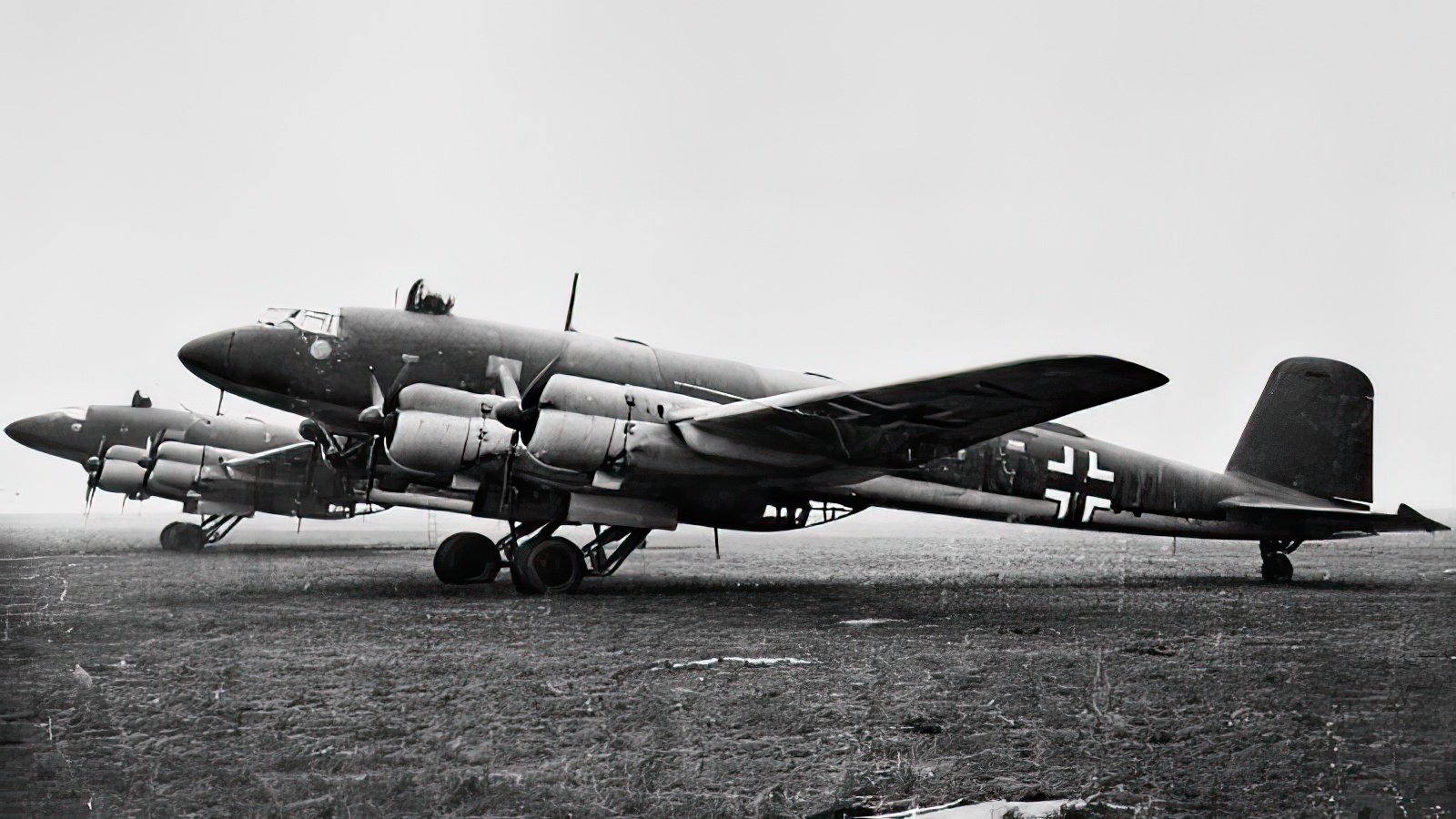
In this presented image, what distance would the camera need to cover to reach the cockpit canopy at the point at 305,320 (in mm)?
9242

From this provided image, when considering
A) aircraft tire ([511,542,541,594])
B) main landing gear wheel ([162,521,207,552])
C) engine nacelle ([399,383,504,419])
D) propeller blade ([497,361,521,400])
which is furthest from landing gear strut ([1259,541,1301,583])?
main landing gear wheel ([162,521,207,552])

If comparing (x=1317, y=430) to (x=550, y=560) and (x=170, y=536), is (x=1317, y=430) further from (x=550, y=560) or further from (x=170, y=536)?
(x=170, y=536)

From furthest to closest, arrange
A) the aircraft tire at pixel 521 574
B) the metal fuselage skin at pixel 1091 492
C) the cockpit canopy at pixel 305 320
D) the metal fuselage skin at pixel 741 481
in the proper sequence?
the metal fuselage skin at pixel 1091 492 < the cockpit canopy at pixel 305 320 < the metal fuselage skin at pixel 741 481 < the aircraft tire at pixel 521 574

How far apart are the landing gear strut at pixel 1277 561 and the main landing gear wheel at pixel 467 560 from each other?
8415 mm

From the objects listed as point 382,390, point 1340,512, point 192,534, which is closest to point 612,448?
point 382,390

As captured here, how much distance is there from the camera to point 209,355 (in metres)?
9.03

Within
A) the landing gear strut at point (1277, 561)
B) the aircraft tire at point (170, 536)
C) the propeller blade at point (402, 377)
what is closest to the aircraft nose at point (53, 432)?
the aircraft tire at point (170, 536)

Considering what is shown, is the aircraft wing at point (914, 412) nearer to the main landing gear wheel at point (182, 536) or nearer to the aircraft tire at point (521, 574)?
the aircraft tire at point (521, 574)

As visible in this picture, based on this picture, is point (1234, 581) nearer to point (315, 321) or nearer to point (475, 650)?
point (475, 650)

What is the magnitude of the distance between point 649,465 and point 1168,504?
630 cm

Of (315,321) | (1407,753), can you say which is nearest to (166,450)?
(315,321)

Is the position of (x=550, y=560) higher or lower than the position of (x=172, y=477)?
lower

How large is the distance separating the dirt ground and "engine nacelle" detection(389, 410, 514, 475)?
1.16m

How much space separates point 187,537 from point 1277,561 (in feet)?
55.9
